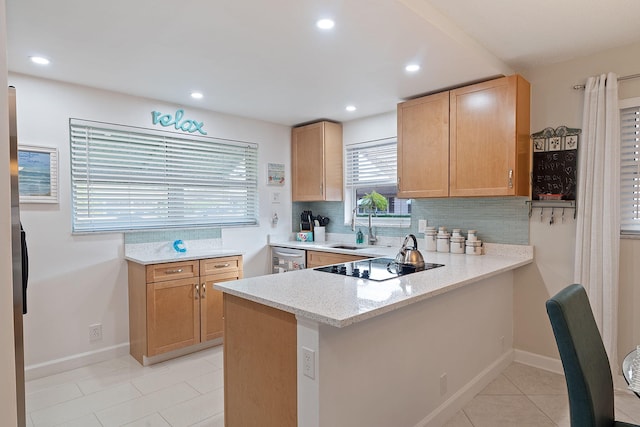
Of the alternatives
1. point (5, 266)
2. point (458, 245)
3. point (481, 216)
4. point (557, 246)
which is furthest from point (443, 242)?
point (5, 266)

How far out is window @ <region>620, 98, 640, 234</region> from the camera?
2.62 metres

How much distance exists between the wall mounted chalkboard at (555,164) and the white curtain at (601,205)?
0.08 meters

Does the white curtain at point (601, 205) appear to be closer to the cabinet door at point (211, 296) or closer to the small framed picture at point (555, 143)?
the small framed picture at point (555, 143)

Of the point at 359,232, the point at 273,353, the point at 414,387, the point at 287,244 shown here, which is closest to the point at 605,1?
the point at 414,387

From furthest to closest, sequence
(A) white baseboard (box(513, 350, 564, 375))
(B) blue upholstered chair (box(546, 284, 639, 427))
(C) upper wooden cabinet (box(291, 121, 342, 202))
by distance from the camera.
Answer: (C) upper wooden cabinet (box(291, 121, 342, 202))
(A) white baseboard (box(513, 350, 564, 375))
(B) blue upholstered chair (box(546, 284, 639, 427))

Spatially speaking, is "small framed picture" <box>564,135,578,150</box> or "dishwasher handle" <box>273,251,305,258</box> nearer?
"small framed picture" <box>564,135,578,150</box>

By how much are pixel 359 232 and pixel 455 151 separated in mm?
1561

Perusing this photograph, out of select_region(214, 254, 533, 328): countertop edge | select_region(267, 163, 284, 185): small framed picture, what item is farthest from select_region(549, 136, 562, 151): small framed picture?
select_region(267, 163, 284, 185): small framed picture

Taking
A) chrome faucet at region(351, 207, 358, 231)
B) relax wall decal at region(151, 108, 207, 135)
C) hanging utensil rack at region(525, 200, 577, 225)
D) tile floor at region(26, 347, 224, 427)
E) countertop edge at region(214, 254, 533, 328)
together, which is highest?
relax wall decal at region(151, 108, 207, 135)

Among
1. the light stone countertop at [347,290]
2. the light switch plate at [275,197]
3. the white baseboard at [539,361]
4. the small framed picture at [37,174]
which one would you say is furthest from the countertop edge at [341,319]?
the light switch plate at [275,197]

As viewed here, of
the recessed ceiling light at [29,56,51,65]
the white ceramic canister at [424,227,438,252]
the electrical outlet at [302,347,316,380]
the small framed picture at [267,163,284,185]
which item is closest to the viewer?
the electrical outlet at [302,347,316,380]

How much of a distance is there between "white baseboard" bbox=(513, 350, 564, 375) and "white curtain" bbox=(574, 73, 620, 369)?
0.39 meters

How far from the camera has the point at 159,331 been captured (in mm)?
3195

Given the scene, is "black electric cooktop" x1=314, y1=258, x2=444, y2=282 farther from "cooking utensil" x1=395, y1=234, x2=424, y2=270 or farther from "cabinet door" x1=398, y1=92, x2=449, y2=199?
"cabinet door" x1=398, y1=92, x2=449, y2=199
